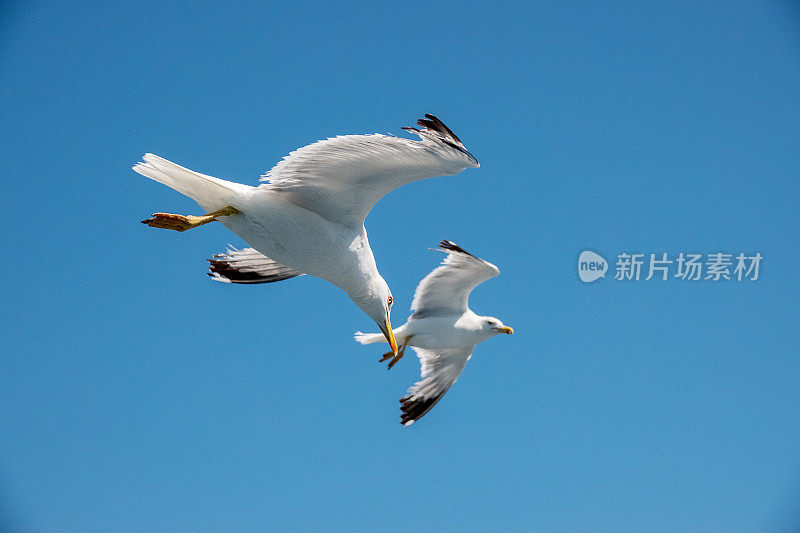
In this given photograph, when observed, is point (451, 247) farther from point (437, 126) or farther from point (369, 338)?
point (437, 126)

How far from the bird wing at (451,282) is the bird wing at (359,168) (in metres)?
2.27

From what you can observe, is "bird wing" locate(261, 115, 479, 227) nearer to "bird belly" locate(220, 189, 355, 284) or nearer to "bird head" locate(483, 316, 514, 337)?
"bird belly" locate(220, 189, 355, 284)

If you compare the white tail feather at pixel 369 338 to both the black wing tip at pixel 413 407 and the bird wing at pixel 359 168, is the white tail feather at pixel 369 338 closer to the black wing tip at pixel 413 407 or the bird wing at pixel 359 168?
the black wing tip at pixel 413 407

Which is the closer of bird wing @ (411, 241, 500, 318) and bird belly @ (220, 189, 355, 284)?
bird belly @ (220, 189, 355, 284)

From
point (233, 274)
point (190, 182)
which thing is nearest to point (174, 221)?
point (190, 182)

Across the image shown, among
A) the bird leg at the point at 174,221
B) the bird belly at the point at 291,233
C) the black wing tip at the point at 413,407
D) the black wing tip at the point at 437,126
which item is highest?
the black wing tip at the point at 437,126

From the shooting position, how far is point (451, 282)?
22.6 ft

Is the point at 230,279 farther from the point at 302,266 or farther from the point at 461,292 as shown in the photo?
the point at 461,292

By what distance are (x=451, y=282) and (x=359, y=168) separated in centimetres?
314

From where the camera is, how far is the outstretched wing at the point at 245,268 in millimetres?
5621

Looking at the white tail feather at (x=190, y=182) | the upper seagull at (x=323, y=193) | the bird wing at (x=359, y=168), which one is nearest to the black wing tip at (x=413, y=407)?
the upper seagull at (x=323, y=193)

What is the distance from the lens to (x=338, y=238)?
4.33m

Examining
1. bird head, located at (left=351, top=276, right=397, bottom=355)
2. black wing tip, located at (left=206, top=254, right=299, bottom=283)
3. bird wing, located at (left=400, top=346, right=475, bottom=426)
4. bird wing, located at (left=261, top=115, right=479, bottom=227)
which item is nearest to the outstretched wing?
black wing tip, located at (left=206, top=254, right=299, bottom=283)

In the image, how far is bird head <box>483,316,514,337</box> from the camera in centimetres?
727
